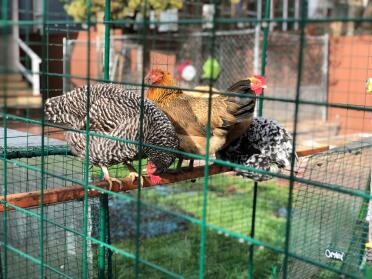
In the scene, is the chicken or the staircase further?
the chicken

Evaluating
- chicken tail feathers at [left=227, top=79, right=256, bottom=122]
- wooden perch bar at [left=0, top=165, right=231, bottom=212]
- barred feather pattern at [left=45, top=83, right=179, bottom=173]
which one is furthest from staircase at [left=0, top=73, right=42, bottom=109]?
chicken tail feathers at [left=227, top=79, right=256, bottom=122]

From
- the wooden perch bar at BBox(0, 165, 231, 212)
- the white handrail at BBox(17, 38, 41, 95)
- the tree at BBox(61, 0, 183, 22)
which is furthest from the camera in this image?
the tree at BBox(61, 0, 183, 22)

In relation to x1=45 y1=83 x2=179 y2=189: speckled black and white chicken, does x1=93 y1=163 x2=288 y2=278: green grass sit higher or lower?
lower

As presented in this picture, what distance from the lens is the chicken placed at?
A: 278 cm

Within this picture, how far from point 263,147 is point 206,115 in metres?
0.42

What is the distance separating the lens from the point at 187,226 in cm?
536

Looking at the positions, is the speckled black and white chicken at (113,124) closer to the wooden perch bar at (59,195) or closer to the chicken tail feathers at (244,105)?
the wooden perch bar at (59,195)

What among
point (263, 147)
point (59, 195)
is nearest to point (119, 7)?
point (263, 147)

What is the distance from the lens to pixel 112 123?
8.18ft

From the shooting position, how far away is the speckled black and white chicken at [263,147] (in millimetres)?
2717

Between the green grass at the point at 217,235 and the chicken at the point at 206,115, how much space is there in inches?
27.2

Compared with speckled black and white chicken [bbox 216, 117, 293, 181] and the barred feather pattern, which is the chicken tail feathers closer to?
speckled black and white chicken [bbox 216, 117, 293, 181]

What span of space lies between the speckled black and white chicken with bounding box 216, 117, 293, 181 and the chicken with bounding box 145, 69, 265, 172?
0.07 m

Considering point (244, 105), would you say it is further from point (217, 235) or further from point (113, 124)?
point (217, 235)
